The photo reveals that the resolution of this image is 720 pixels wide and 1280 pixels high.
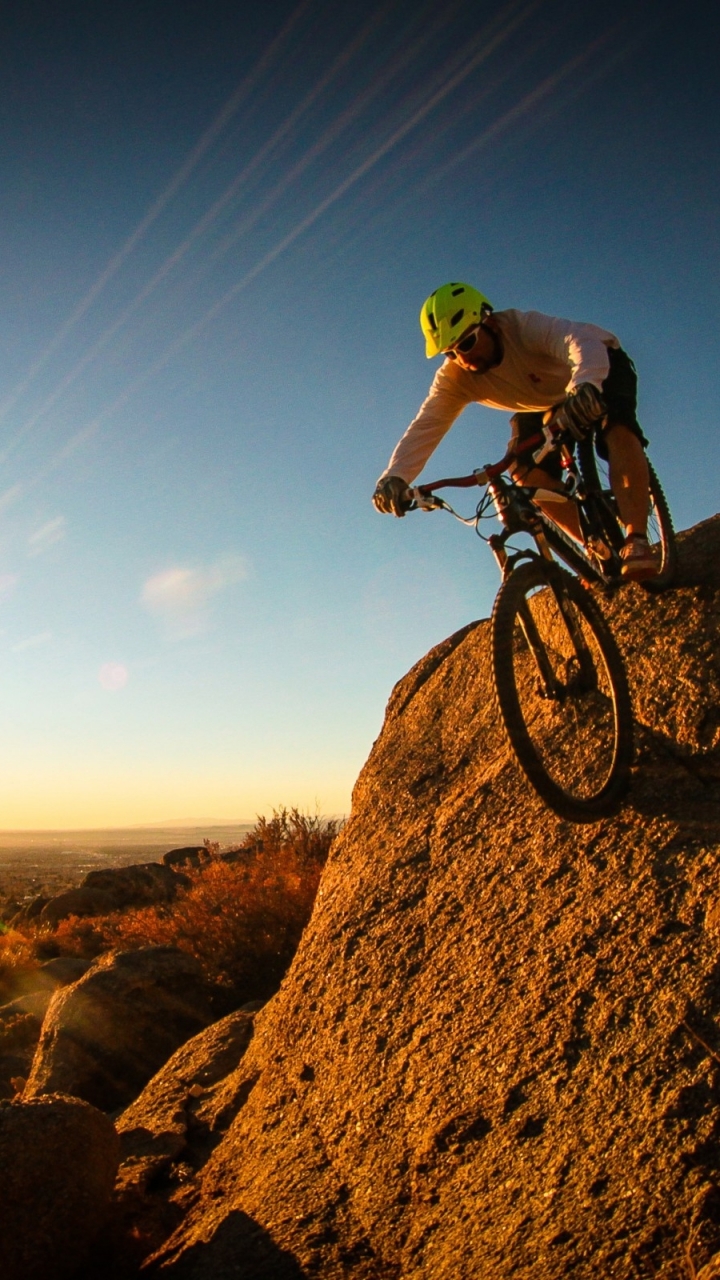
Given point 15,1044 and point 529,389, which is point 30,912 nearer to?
point 15,1044

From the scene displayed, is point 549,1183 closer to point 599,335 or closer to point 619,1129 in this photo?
point 619,1129

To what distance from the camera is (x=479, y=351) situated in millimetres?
4633

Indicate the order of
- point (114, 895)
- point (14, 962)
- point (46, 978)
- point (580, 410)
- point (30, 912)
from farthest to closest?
point (30, 912)
point (114, 895)
point (14, 962)
point (46, 978)
point (580, 410)

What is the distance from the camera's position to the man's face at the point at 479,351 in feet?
15.0

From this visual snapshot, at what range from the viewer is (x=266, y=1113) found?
397 cm

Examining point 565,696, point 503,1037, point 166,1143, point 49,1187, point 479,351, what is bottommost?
point 166,1143

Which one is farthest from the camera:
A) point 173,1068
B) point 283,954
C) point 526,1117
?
point 283,954

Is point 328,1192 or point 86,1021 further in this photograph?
point 86,1021

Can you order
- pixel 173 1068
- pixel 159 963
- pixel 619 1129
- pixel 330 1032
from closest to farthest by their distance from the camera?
pixel 619 1129 → pixel 330 1032 → pixel 173 1068 → pixel 159 963

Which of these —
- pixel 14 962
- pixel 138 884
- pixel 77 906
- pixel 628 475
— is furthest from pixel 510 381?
pixel 138 884

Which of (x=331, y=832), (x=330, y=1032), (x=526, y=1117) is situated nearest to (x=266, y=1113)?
(x=330, y=1032)

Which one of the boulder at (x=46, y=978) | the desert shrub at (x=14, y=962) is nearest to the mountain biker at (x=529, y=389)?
the boulder at (x=46, y=978)

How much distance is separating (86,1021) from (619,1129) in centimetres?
481

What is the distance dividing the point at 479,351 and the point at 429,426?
46 cm
